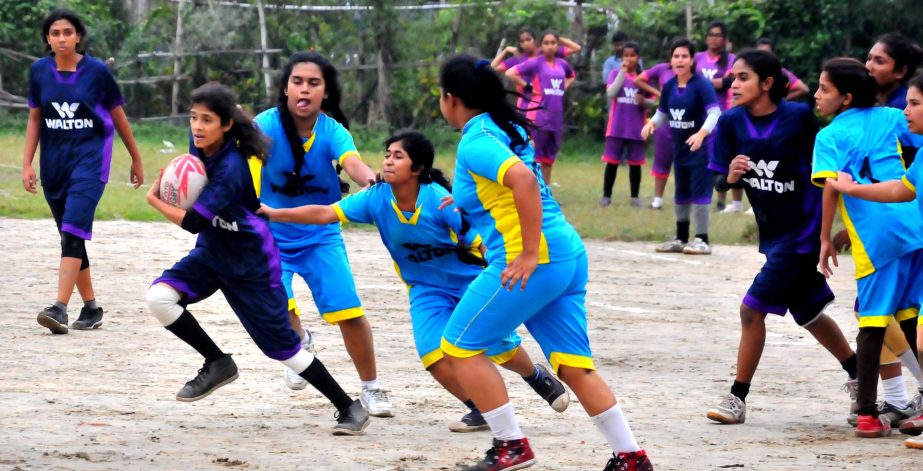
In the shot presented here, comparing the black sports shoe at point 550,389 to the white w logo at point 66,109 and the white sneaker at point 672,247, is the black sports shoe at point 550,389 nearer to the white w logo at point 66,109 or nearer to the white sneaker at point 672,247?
the white w logo at point 66,109

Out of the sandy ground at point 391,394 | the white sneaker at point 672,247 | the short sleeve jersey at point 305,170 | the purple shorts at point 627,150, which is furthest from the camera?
the purple shorts at point 627,150

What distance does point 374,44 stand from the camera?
78.3 ft

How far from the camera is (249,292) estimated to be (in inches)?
243

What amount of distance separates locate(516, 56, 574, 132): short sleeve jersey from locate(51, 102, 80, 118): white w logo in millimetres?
8245

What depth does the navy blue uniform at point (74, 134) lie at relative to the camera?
8805mm

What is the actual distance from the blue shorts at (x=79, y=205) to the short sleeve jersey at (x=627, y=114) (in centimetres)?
889

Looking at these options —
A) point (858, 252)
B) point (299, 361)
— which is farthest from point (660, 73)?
point (299, 361)

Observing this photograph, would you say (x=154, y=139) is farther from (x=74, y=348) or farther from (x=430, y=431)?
(x=430, y=431)

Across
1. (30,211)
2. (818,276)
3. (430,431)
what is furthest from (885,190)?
(30,211)

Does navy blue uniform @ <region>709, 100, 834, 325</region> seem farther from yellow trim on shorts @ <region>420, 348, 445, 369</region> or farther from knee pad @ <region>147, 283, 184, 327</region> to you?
knee pad @ <region>147, 283, 184, 327</region>

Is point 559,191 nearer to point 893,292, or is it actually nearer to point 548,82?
point 548,82

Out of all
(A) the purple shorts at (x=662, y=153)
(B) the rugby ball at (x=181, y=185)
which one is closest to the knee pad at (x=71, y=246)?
(B) the rugby ball at (x=181, y=185)

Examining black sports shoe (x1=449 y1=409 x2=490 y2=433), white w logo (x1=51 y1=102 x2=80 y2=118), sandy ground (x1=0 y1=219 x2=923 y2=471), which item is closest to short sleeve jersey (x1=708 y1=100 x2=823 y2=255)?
sandy ground (x1=0 y1=219 x2=923 y2=471)

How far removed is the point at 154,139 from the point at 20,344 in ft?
48.2
